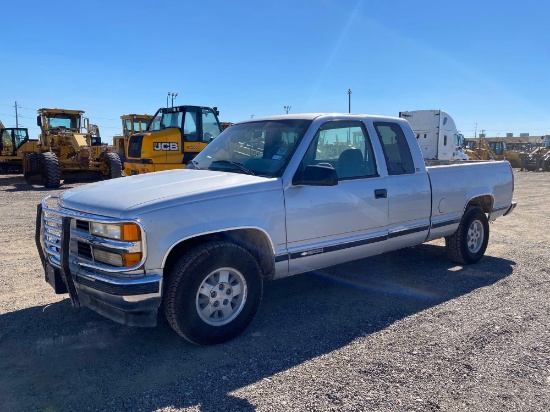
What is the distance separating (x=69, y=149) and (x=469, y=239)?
17.8 metres

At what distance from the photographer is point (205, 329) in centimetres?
378

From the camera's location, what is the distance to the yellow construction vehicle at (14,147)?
70.5 ft

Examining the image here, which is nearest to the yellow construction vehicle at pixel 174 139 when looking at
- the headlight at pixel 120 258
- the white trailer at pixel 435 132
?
the headlight at pixel 120 258

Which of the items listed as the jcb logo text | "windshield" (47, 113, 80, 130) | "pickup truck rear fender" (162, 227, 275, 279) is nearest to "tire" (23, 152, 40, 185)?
"windshield" (47, 113, 80, 130)

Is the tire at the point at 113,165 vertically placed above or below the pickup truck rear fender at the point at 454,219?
above

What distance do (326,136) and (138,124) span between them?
19745 mm

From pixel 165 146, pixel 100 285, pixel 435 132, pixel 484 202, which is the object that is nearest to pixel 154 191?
pixel 100 285

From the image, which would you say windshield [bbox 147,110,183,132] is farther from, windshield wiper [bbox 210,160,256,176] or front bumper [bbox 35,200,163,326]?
front bumper [bbox 35,200,163,326]

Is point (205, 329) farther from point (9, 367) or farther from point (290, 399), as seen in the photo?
point (9, 367)

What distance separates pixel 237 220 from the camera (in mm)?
3822

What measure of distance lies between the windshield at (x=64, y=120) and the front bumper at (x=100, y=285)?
17.9 meters

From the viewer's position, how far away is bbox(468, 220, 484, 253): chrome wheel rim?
637cm

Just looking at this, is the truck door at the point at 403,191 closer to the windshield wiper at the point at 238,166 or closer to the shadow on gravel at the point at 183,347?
the shadow on gravel at the point at 183,347

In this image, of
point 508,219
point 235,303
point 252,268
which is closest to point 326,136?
point 252,268
